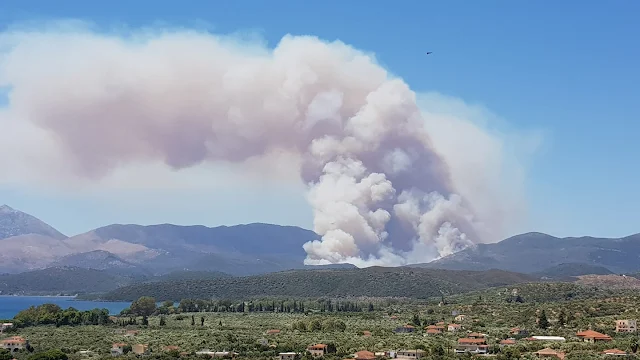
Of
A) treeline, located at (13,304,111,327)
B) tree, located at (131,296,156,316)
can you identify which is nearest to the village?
treeline, located at (13,304,111,327)

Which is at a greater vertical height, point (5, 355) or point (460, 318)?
point (460, 318)

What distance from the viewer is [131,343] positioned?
8956cm

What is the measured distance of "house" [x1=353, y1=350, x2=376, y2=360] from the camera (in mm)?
75375

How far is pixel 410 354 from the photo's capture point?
7850cm

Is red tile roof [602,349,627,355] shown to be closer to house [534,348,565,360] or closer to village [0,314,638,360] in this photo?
village [0,314,638,360]

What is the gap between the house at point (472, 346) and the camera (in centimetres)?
8206

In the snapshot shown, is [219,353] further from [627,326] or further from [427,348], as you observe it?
[627,326]

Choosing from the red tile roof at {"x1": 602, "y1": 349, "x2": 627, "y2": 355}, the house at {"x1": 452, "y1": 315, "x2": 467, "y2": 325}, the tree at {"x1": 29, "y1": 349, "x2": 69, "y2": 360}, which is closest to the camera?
the red tile roof at {"x1": 602, "y1": 349, "x2": 627, "y2": 355}

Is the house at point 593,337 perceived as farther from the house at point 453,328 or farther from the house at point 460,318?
the house at point 460,318

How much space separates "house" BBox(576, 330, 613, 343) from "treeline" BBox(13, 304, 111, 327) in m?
73.9

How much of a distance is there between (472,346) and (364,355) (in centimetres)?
1353

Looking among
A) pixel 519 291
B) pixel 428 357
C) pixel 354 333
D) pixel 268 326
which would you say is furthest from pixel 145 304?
pixel 428 357

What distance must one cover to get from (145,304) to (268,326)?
50035 mm

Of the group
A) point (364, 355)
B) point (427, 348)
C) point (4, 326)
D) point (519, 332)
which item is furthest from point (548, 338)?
point (4, 326)
